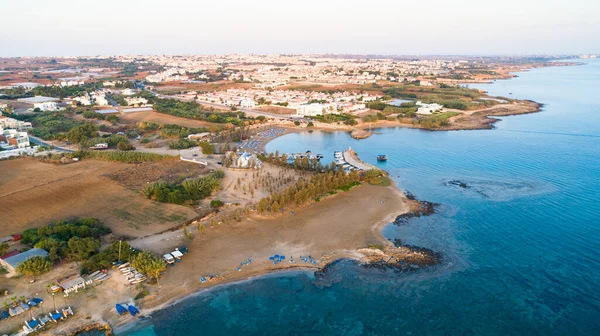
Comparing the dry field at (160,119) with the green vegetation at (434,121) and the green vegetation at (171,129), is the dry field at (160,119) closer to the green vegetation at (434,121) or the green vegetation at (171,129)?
the green vegetation at (171,129)

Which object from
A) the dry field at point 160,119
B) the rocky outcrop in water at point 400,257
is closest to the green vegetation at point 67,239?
the rocky outcrop in water at point 400,257

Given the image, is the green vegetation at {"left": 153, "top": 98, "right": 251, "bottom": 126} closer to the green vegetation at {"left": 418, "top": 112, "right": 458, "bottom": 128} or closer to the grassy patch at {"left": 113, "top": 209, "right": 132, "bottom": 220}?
the green vegetation at {"left": 418, "top": 112, "right": 458, "bottom": 128}

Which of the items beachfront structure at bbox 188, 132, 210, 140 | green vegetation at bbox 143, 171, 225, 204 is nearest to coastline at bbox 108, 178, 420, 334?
green vegetation at bbox 143, 171, 225, 204

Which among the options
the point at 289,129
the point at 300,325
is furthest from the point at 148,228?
the point at 289,129

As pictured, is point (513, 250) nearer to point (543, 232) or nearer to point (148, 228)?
point (543, 232)

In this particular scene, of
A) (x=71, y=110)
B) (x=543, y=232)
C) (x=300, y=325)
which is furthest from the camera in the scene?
(x=71, y=110)

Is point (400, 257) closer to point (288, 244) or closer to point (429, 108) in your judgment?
point (288, 244)
